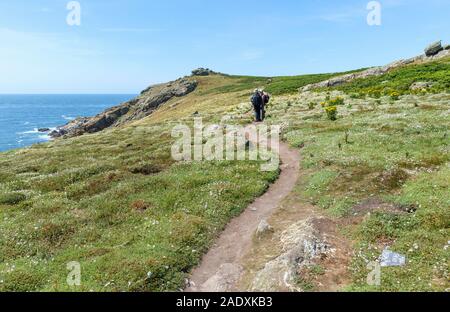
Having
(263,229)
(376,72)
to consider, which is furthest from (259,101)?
(376,72)

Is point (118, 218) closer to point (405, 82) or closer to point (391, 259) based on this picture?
point (391, 259)

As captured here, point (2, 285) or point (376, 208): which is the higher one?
point (376, 208)

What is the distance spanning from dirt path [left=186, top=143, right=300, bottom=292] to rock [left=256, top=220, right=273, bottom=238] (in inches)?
17.2

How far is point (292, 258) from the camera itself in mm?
14945

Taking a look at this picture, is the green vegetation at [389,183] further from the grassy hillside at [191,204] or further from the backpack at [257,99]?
the backpack at [257,99]

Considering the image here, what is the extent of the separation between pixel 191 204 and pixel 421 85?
172 ft

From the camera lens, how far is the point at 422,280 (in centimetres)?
1317

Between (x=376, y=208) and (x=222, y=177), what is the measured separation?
35.4ft

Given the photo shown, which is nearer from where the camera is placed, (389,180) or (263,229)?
(263,229)

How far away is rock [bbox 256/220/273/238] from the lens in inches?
717

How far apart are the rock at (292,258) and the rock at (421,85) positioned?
50216 millimetres

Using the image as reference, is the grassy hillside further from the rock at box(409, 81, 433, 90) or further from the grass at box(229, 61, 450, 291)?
the rock at box(409, 81, 433, 90)
